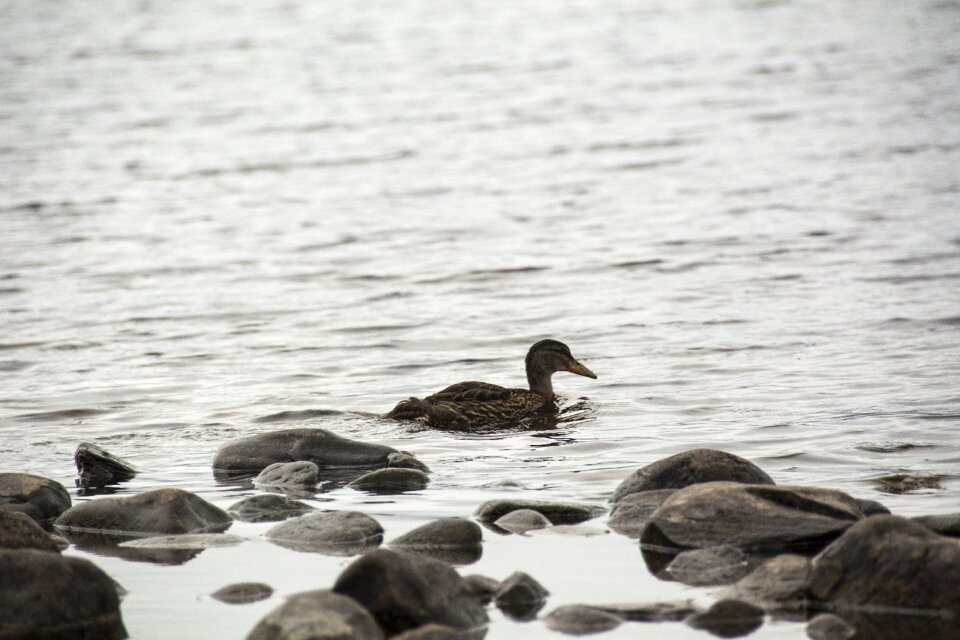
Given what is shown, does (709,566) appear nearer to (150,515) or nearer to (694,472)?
(694,472)

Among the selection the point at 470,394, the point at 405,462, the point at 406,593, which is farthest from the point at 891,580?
the point at 470,394

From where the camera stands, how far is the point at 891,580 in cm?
632

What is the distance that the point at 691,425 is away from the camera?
10.5m

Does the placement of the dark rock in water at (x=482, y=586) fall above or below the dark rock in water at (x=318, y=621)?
below

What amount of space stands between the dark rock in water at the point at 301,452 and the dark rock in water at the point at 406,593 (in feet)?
10.6

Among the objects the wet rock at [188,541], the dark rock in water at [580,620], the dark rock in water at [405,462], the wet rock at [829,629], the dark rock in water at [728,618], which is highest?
the wet rock at [188,541]

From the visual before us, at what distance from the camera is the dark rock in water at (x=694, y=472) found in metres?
8.14

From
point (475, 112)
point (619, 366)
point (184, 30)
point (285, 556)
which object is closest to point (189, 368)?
point (619, 366)

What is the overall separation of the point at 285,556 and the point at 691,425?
13.3ft

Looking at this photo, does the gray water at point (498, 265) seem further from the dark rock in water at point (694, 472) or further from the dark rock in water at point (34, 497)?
the dark rock in water at point (34, 497)

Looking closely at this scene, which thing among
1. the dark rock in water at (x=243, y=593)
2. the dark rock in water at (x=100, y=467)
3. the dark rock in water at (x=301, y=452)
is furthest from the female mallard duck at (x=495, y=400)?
the dark rock in water at (x=243, y=593)

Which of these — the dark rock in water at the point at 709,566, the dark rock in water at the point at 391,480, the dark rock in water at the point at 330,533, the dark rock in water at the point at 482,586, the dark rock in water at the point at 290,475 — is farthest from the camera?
the dark rock in water at the point at 290,475

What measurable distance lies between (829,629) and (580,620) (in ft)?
3.38

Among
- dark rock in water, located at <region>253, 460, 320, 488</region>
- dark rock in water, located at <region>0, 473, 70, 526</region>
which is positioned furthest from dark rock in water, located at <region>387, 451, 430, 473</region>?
dark rock in water, located at <region>0, 473, 70, 526</region>
